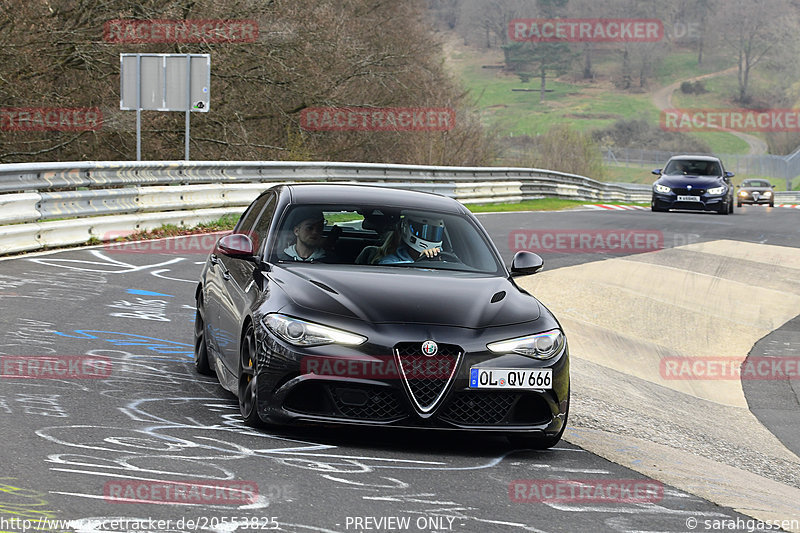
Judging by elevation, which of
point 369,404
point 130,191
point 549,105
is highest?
point 549,105

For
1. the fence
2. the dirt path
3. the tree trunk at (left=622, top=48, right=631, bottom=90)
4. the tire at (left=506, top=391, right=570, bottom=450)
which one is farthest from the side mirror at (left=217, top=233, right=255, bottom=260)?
the tree trunk at (left=622, top=48, right=631, bottom=90)

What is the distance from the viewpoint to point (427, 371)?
20.5ft

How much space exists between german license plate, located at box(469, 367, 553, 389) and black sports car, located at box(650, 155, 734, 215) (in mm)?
24667

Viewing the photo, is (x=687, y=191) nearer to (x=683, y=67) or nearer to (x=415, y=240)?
(x=415, y=240)

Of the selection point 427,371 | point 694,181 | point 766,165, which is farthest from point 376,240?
point 766,165

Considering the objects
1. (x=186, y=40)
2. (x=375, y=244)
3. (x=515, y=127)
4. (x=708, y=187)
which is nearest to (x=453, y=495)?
(x=375, y=244)

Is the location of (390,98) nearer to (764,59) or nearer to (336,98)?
(336,98)

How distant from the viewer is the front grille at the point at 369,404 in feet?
20.5

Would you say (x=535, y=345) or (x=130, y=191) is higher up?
(x=130, y=191)

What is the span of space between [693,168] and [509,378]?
1035 inches

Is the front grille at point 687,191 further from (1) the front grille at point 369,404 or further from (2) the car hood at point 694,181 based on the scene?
(1) the front grille at point 369,404

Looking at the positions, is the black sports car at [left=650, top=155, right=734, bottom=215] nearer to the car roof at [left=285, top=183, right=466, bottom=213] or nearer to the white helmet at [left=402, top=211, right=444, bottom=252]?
the car roof at [left=285, top=183, right=466, bottom=213]

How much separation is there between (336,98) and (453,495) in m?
26.9

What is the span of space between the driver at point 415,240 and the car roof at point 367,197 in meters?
0.13
